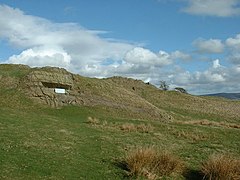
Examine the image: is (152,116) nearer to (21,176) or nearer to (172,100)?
(172,100)

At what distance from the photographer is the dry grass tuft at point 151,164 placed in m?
13.8

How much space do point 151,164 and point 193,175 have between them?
1689 millimetres

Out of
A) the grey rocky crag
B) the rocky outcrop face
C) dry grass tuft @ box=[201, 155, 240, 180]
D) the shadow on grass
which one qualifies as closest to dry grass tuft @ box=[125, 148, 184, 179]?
the shadow on grass

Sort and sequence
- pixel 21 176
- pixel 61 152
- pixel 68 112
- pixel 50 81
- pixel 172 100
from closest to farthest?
pixel 21 176, pixel 61 152, pixel 68 112, pixel 50 81, pixel 172 100

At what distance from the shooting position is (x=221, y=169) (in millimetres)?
13844

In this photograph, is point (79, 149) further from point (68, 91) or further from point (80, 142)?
point (68, 91)

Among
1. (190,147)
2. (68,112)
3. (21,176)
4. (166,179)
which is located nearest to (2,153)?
(21,176)

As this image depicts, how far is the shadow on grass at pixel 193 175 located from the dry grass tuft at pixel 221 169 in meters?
0.21

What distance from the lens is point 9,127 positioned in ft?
67.4

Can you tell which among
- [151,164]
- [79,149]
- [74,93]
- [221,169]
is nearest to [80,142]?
[79,149]

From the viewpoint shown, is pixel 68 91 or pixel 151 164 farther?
pixel 68 91

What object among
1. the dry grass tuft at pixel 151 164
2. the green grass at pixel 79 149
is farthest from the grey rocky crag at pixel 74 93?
the dry grass tuft at pixel 151 164

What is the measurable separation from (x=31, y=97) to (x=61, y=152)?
22997mm

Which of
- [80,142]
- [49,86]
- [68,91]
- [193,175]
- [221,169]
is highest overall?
[49,86]
